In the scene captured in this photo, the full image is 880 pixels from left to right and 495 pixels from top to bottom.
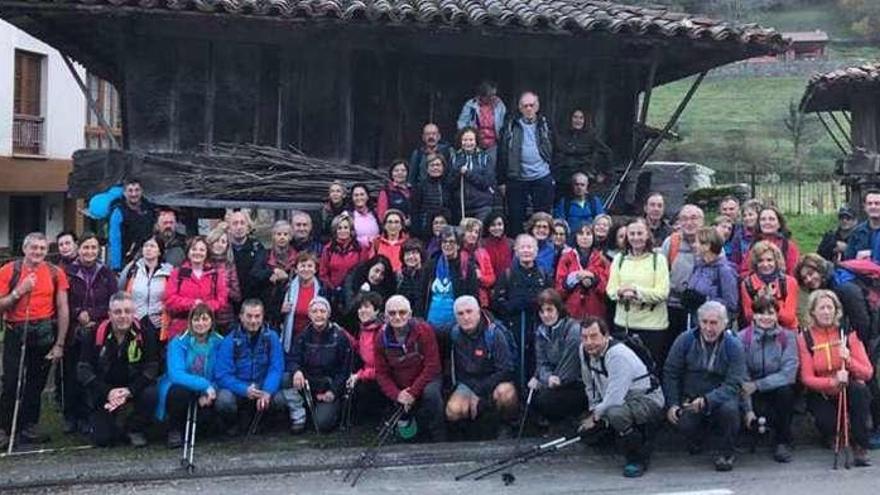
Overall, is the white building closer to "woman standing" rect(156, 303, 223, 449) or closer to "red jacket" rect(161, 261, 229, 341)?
"red jacket" rect(161, 261, 229, 341)

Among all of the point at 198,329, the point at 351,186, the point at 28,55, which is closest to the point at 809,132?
the point at 28,55

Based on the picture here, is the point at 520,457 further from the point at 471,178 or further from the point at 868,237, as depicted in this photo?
the point at 868,237

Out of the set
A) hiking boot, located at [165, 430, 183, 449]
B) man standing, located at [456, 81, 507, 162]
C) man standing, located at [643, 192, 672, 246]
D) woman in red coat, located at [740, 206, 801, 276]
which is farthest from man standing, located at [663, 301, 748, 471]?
hiking boot, located at [165, 430, 183, 449]

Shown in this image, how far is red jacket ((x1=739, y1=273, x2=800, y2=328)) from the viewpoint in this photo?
7727mm

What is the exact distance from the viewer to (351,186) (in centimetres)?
1019

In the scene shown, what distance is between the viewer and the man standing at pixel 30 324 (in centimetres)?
771

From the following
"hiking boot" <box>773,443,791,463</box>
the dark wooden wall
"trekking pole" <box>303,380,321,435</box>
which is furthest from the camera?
the dark wooden wall

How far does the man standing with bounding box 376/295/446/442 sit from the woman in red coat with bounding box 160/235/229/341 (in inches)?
59.9

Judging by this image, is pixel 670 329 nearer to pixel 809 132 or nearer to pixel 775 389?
pixel 775 389

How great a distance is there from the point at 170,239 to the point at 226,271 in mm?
866

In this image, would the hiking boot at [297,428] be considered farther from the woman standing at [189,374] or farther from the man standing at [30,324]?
the man standing at [30,324]

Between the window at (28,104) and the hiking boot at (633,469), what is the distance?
1922 centimetres

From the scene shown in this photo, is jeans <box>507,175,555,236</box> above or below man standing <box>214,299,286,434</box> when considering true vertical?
above

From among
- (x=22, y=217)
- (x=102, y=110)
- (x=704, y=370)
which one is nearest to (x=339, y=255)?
(x=704, y=370)
